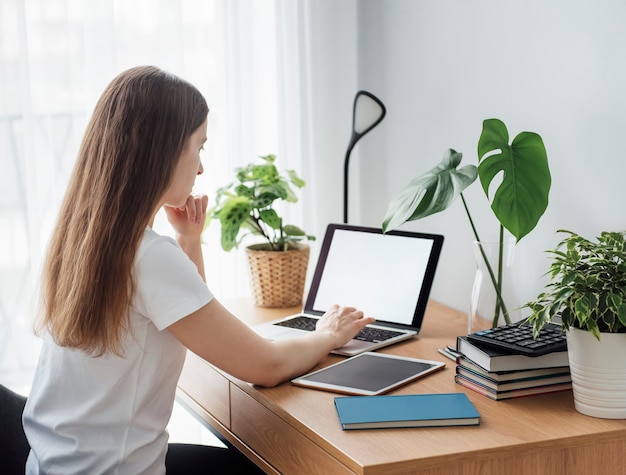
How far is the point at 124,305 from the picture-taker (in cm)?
126

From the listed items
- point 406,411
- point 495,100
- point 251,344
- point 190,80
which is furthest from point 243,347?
point 190,80

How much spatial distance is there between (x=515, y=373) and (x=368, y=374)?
27cm

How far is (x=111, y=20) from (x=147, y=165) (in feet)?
3.23

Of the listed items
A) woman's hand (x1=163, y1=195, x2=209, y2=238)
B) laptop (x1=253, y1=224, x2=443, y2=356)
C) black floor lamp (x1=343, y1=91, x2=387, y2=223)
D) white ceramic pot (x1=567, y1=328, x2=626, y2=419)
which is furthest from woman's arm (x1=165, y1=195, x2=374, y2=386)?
black floor lamp (x1=343, y1=91, x2=387, y2=223)

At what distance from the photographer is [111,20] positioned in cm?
210

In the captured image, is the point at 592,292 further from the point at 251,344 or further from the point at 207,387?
the point at 207,387

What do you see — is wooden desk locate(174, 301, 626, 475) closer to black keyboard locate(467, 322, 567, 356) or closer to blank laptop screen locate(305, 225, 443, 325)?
black keyboard locate(467, 322, 567, 356)

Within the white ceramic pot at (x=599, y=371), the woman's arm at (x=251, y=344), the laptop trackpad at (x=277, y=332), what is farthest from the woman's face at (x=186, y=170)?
the white ceramic pot at (x=599, y=371)

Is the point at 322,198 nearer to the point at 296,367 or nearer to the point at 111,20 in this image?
the point at 111,20

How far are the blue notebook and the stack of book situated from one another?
6 cm

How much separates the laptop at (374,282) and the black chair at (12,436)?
1.72ft

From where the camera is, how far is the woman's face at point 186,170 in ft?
4.40

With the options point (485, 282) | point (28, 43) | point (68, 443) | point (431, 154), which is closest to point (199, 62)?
point (28, 43)

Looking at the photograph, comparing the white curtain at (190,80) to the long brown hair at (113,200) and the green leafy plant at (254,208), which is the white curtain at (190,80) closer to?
the green leafy plant at (254,208)
